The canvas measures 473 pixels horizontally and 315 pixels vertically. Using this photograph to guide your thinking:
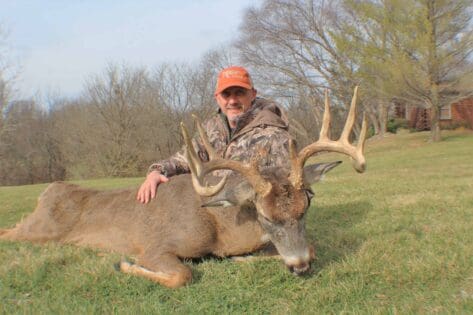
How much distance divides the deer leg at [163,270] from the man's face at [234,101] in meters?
1.92

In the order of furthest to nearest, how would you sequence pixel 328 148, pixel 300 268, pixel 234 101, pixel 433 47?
pixel 433 47 → pixel 234 101 → pixel 328 148 → pixel 300 268

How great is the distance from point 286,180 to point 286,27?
119 feet

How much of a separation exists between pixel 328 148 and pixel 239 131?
1.37m

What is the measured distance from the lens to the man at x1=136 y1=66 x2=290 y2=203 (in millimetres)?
5023

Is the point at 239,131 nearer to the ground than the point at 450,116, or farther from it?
farther from it

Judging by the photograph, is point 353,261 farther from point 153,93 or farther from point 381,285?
point 153,93

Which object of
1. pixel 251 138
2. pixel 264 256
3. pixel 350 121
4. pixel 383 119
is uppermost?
pixel 350 121

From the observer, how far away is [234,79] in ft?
17.5

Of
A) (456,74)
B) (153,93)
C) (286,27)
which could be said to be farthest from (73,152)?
(456,74)

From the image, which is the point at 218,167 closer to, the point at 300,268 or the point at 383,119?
the point at 300,268

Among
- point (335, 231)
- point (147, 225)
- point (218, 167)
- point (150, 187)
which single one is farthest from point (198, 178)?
point (335, 231)

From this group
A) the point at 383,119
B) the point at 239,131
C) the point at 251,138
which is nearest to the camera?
the point at 251,138

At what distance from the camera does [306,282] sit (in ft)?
12.1

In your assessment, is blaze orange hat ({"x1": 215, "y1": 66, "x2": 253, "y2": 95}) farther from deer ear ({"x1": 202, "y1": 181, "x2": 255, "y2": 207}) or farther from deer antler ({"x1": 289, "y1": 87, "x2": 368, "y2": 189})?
deer ear ({"x1": 202, "y1": 181, "x2": 255, "y2": 207})
